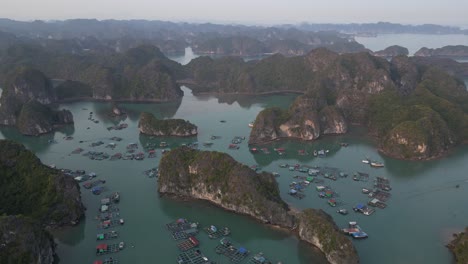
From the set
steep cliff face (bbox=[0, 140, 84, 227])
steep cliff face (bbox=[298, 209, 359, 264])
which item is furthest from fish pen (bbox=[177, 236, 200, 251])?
steep cliff face (bbox=[0, 140, 84, 227])

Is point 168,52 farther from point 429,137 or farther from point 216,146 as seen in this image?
point 429,137

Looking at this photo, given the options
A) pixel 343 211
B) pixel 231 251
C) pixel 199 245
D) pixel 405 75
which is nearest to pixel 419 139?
pixel 343 211

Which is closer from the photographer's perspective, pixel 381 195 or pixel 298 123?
pixel 381 195

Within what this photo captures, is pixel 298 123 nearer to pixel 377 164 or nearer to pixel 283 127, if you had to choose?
pixel 283 127

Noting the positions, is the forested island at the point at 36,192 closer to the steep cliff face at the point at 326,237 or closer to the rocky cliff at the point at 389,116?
the steep cliff face at the point at 326,237

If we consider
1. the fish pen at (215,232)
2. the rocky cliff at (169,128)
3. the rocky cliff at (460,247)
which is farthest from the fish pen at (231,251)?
the rocky cliff at (169,128)

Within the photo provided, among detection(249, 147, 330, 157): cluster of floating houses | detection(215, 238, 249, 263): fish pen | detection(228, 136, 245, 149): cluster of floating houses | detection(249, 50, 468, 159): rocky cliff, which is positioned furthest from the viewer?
detection(228, 136, 245, 149): cluster of floating houses

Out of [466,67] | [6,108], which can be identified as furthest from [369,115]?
[466,67]

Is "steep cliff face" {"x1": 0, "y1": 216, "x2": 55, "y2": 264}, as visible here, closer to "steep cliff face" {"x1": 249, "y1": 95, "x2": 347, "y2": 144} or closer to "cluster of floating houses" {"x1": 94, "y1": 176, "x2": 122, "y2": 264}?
"cluster of floating houses" {"x1": 94, "y1": 176, "x2": 122, "y2": 264}
